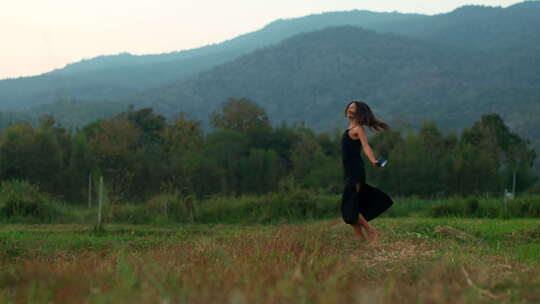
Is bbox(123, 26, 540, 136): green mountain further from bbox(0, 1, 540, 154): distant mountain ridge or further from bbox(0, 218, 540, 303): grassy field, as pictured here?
bbox(0, 218, 540, 303): grassy field

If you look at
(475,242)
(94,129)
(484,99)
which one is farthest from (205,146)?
(484,99)

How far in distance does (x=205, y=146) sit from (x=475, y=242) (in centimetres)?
3331

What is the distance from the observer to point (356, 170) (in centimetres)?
905

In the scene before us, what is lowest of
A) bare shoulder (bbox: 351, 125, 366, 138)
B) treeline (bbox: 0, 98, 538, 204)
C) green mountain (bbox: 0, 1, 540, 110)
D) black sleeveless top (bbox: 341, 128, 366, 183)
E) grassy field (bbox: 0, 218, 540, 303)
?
treeline (bbox: 0, 98, 538, 204)

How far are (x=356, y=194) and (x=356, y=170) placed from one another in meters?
0.32

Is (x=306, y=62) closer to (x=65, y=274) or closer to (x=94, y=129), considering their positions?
(x=94, y=129)

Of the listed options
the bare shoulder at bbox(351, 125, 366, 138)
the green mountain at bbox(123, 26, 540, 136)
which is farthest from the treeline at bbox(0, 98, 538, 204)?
the green mountain at bbox(123, 26, 540, 136)

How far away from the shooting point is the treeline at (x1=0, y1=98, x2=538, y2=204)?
32312 mm

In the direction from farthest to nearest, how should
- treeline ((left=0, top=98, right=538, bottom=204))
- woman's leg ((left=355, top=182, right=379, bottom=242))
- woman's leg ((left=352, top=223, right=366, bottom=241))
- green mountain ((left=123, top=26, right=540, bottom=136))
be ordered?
1. green mountain ((left=123, top=26, right=540, bottom=136))
2. treeline ((left=0, top=98, right=538, bottom=204))
3. woman's leg ((left=352, top=223, right=366, bottom=241))
4. woman's leg ((left=355, top=182, right=379, bottom=242))

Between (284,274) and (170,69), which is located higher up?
(170,69)

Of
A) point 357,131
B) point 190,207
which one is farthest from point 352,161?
point 190,207

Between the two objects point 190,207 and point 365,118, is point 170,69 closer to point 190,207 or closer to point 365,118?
point 190,207

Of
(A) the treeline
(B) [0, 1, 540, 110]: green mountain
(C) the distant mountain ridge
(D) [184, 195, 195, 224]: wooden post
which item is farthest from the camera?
(B) [0, 1, 540, 110]: green mountain

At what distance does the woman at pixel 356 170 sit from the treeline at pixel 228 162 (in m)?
15.6
